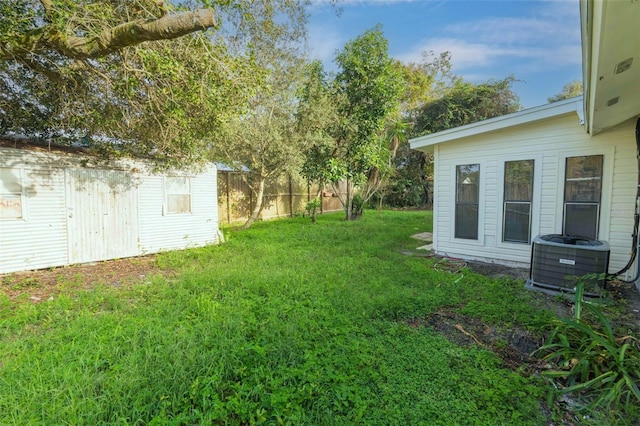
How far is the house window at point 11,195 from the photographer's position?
14.8 ft

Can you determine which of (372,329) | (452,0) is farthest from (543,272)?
(452,0)

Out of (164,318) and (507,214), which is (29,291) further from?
(507,214)

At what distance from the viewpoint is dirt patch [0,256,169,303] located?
3.84 meters

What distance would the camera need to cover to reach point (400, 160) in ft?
56.9

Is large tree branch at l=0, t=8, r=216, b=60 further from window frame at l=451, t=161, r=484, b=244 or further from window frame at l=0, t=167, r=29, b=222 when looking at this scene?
window frame at l=451, t=161, r=484, b=244

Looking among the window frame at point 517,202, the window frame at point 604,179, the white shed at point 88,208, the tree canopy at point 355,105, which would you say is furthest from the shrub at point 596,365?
the tree canopy at point 355,105

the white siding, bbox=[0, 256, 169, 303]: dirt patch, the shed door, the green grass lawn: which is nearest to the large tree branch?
the white siding

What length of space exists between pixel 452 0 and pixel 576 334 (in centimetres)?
812

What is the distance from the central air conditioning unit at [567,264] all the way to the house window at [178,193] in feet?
22.3

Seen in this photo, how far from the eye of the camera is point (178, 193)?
656 cm

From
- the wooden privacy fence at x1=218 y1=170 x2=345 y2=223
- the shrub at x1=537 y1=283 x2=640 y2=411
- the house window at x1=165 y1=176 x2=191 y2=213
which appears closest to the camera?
the shrub at x1=537 y1=283 x2=640 y2=411

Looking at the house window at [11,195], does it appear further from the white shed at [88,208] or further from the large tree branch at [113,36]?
the large tree branch at [113,36]

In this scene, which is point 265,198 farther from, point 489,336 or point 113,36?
point 489,336

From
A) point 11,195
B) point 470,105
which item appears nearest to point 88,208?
point 11,195
